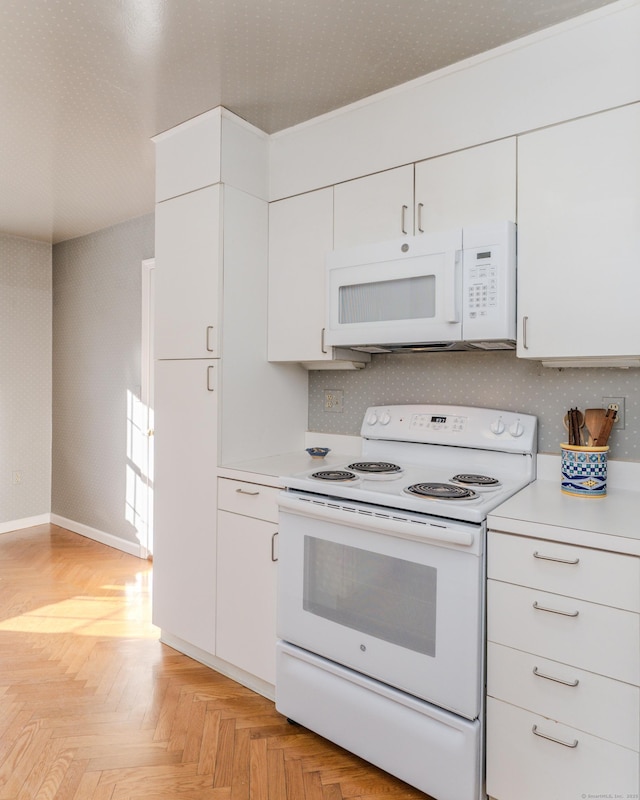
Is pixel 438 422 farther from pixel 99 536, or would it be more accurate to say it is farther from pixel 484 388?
pixel 99 536

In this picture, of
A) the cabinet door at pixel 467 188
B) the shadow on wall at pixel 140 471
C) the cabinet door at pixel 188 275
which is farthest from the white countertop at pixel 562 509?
the shadow on wall at pixel 140 471

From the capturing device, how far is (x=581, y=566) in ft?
4.63

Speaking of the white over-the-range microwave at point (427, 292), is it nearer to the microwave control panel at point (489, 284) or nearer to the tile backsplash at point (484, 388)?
the microwave control panel at point (489, 284)

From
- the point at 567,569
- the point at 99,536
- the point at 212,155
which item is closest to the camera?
the point at 567,569

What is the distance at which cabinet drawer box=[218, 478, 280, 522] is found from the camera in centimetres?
212

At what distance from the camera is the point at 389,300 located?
212cm

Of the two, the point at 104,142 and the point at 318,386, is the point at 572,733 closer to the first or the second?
the point at 318,386

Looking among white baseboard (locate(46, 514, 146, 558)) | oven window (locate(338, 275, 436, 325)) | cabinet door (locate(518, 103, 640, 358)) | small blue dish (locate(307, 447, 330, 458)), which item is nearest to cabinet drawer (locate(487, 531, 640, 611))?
cabinet door (locate(518, 103, 640, 358))

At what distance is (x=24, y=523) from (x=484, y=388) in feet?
13.4

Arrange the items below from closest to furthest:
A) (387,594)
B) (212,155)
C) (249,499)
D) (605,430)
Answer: (387,594), (605,430), (249,499), (212,155)

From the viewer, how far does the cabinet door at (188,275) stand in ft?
7.66

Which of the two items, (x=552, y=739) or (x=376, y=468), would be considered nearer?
(x=552, y=739)

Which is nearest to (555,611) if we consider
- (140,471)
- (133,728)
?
(133,728)

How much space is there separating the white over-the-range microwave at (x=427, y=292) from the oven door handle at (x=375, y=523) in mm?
710
